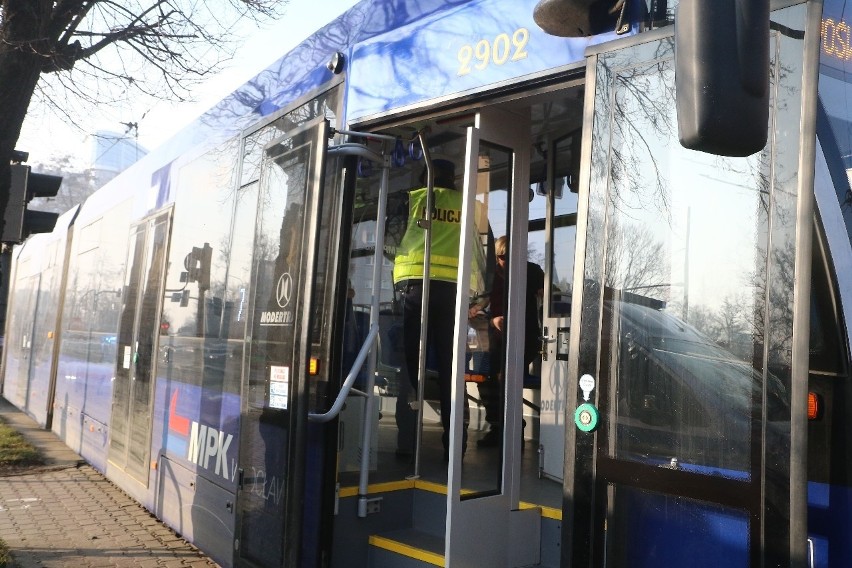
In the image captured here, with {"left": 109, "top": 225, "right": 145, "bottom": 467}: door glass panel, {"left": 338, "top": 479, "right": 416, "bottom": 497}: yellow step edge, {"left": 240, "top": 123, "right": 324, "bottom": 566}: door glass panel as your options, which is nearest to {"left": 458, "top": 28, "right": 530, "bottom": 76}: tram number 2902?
{"left": 240, "top": 123, "right": 324, "bottom": 566}: door glass panel

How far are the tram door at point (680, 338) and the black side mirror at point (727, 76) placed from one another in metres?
0.53

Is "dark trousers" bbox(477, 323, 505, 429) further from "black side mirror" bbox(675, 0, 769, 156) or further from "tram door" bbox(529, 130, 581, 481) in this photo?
"black side mirror" bbox(675, 0, 769, 156)

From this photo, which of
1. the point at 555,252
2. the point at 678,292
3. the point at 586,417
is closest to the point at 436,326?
the point at 555,252

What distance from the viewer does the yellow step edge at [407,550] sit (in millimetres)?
3947

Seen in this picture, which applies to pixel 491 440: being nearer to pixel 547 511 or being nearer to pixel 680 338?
pixel 547 511

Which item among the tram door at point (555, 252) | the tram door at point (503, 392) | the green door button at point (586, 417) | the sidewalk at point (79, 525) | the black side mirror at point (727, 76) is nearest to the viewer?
the black side mirror at point (727, 76)

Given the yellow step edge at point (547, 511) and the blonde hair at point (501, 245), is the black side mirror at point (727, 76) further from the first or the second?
the yellow step edge at point (547, 511)

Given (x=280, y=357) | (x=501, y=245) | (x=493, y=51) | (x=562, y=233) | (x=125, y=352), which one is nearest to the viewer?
(x=493, y=51)

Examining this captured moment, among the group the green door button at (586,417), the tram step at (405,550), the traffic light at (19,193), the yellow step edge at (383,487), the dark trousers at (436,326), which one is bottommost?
the tram step at (405,550)

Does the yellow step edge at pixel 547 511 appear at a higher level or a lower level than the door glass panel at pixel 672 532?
lower

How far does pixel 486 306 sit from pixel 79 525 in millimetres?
3764

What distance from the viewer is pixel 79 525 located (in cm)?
664

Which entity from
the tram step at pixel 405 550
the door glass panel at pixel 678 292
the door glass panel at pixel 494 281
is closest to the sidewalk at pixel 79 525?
the tram step at pixel 405 550

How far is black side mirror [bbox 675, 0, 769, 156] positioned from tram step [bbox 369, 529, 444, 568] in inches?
104
